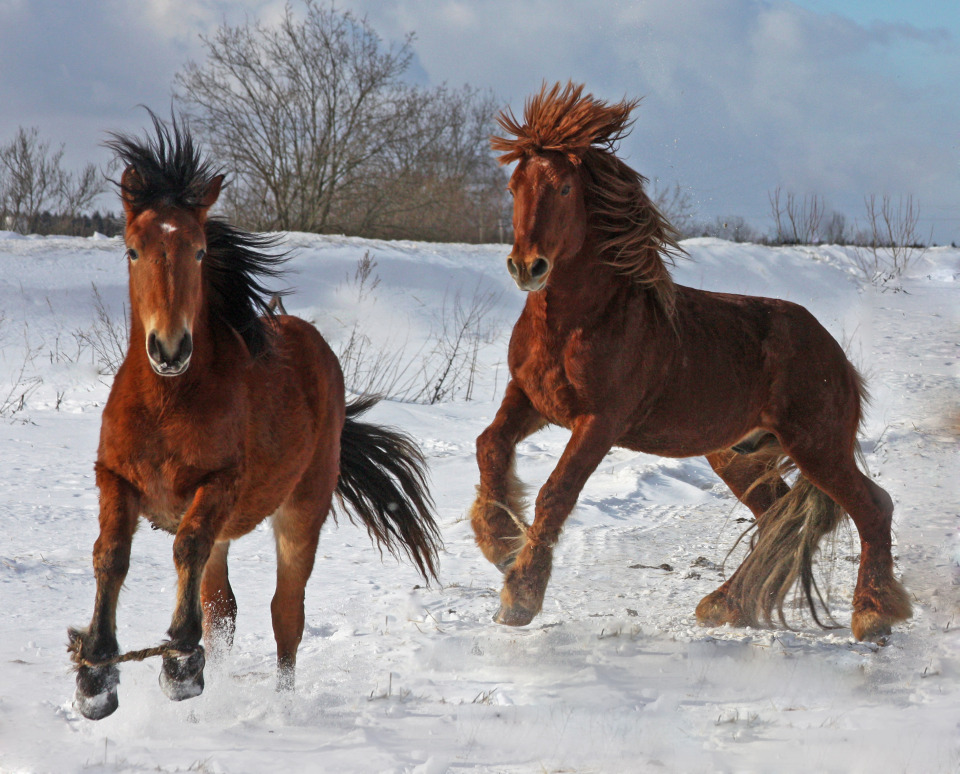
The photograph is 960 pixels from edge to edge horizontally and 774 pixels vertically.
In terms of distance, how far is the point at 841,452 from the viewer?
3.96 meters

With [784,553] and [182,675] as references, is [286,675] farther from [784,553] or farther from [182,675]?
[784,553]

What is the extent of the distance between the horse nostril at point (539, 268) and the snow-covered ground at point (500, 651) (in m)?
0.88

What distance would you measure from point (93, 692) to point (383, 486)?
183 cm

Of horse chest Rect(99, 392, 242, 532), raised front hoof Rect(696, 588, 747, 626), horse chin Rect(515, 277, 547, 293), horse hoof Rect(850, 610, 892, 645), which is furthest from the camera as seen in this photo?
raised front hoof Rect(696, 588, 747, 626)

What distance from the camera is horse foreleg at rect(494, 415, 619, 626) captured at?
129 inches

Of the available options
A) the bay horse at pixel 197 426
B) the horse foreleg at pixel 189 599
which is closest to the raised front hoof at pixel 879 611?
the bay horse at pixel 197 426

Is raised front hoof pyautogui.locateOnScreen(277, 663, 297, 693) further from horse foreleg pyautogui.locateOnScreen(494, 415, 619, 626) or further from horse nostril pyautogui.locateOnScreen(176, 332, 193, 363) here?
horse nostril pyautogui.locateOnScreen(176, 332, 193, 363)

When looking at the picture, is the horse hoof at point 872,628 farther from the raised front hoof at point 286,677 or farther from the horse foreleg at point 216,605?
the horse foreleg at point 216,605

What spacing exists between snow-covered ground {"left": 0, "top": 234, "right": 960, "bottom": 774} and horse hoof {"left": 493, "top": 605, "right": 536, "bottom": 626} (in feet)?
0.74

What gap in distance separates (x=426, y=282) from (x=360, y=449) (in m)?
8.88

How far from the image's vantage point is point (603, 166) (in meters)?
3.65

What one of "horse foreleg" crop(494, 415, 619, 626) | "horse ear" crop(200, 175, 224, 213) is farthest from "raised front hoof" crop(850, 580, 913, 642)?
"horse ear" crop(200, 175, 224, 213)

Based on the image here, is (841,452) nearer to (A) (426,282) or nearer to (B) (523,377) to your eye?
(B) (523,377)

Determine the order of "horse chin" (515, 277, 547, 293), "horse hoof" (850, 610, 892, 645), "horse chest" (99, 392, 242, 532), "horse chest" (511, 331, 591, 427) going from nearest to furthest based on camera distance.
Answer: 1. "horse chest" (99, 392, 242, 532)
2. "horse chin" (515, 277, 547, 293)
3. "horse chest" (511, 331, 591, 427)
4. "horse hoof" (850, 610, 892, 645)
